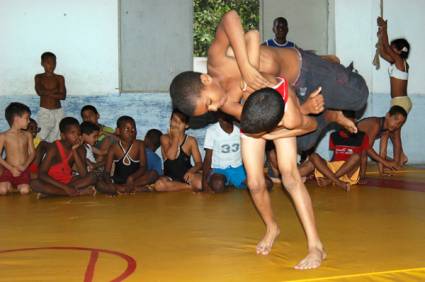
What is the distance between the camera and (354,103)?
3826 mm

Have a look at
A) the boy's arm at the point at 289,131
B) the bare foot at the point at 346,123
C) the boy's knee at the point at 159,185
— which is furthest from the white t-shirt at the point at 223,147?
the boy's arm at the point at 289,131

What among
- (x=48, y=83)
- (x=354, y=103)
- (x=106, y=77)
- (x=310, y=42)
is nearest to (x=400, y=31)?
(x=310, y=42)

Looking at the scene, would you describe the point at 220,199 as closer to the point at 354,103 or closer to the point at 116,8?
the point at 354,103

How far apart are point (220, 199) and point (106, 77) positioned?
3004 mm

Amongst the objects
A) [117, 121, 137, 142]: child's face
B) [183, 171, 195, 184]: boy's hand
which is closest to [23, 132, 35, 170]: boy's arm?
[117, 121, 137, 142]: child's face

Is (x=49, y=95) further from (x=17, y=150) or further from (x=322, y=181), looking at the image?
(x=322, y=181)

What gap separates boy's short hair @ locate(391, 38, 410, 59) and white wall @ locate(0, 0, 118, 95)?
3684 mm

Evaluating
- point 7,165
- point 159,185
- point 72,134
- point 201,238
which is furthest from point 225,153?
point 201,238

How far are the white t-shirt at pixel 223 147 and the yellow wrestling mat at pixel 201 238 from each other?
2.19 ft

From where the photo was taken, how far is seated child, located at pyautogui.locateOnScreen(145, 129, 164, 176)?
6896 mm

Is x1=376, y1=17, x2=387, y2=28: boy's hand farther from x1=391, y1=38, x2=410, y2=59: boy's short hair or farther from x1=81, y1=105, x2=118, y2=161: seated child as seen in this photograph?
x1=81, y1=105, x2=118, y2=161: seated child

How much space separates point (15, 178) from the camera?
258 inches

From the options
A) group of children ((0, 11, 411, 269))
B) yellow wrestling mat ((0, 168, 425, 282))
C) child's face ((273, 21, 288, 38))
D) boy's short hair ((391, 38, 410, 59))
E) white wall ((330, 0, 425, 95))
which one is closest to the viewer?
yellow wrestling mat ((0, 168, 425, 282))

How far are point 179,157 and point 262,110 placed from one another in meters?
3.88
